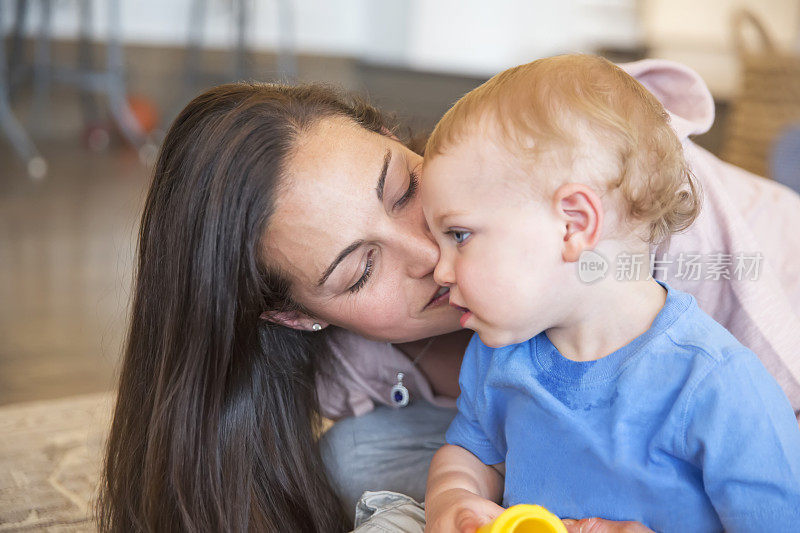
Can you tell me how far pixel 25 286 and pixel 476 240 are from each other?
7.16 feet

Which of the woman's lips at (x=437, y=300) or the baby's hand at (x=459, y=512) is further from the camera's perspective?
the woman's lips at (x=437, y=300)

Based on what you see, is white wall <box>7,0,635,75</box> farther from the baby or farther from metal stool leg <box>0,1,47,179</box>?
the baby

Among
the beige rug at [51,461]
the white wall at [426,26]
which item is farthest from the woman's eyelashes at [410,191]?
the white wall at [426,26]

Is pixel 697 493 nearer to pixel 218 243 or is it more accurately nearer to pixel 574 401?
pixel 574 401

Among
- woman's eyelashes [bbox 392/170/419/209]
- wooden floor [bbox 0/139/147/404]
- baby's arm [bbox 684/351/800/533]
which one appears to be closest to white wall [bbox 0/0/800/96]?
wooden floor [bbox 0/139/147/404]

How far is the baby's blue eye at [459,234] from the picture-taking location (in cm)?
81

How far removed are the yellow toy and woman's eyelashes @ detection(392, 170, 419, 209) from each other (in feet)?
1.33

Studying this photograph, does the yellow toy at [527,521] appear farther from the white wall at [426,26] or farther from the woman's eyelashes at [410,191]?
the white wall at [426,26]

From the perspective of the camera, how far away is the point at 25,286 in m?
2.58

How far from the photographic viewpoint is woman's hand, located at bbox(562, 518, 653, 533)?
79 centimetres

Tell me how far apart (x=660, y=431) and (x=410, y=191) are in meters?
0.41

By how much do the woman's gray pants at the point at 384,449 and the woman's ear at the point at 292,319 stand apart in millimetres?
246

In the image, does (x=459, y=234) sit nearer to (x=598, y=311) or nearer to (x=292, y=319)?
(x=598, y=311)

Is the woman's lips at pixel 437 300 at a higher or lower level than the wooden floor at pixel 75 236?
higher
